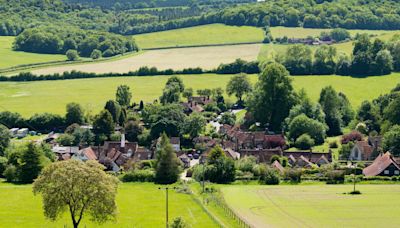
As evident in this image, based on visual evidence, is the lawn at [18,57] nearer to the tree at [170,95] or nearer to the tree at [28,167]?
the tree at [170,95]

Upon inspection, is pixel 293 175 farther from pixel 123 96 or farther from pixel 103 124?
pixel 123 96

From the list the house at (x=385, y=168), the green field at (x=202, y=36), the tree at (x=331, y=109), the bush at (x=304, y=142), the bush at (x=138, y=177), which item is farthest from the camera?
the green field at (x=202, y=36)

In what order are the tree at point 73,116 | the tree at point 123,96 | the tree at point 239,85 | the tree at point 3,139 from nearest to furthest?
the tree at point 3,139 → the tree at point 73,116 → the tree at point 123,96 → the tree at point 239,85

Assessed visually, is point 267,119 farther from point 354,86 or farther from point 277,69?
point 354,86

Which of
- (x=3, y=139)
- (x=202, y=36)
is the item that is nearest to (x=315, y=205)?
(x=3, y=139)

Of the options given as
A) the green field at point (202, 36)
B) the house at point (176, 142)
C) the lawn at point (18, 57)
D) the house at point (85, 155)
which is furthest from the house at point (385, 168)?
the green field at point (202, 36)

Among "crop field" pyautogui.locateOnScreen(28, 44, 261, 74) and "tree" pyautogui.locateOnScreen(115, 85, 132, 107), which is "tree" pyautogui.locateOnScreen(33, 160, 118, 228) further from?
"crop field" pyautogui.locateOnScreen(28, 44, 261, 74)
